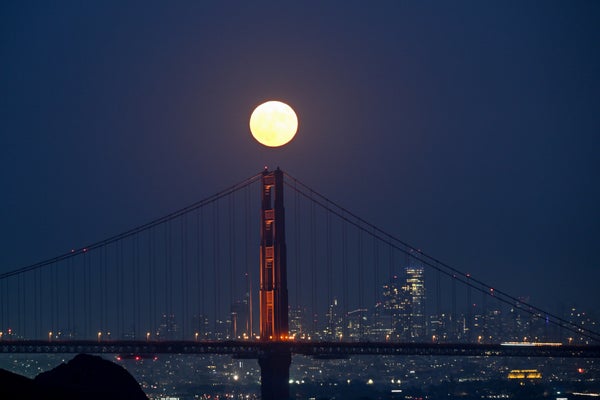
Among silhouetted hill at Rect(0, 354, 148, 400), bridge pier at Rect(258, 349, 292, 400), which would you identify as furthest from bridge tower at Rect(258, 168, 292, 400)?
silhouetted hill at Rect(0, 354, 148, 400)

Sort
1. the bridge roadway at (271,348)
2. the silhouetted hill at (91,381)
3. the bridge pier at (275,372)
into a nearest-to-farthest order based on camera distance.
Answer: the silhouetted hill at (91,381), the bridge pier at (275,372), the bridge roadway at (271,348)

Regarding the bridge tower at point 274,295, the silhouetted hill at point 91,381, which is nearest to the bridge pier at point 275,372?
the bridge tower at point 274,295

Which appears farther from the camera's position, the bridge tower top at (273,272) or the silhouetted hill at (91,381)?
the bridge tower top at (273,272)

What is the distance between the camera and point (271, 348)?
8994cm

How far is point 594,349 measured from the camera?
96.1 metres

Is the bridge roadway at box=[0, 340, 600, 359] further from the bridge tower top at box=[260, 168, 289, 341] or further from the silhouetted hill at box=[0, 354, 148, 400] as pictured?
the silhouetted hill at box=[0, 354, 148, 400]

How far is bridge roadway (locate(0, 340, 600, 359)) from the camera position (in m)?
90.8

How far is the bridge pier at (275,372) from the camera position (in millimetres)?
88875

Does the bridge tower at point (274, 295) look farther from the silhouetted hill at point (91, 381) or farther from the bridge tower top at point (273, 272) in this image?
the silhouetted hill at point (91, 381)

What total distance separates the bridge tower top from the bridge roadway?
4.20 feet

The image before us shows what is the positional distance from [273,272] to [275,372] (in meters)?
7.10

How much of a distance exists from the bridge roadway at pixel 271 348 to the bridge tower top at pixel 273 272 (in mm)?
1281

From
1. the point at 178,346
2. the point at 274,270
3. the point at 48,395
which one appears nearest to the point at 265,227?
the point at 274,270

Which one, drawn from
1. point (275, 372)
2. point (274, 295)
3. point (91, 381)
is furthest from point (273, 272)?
point (91, 381)
